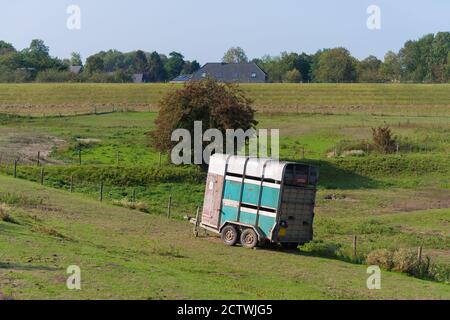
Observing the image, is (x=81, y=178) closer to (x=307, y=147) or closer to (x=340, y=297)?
(x=307, y=147)

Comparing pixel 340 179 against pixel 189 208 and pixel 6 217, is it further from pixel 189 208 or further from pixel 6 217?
pixel 6 217

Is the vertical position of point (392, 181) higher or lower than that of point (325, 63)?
lower

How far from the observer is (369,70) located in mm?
154000

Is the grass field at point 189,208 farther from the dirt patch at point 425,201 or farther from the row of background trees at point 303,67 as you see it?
the row of background trees at point 303,67

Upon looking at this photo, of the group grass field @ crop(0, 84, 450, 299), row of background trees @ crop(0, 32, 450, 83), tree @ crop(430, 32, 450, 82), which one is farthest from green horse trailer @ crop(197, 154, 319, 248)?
tree @ crop(430, 32, 450, 82)

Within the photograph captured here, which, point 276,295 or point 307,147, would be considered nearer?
point 276,295

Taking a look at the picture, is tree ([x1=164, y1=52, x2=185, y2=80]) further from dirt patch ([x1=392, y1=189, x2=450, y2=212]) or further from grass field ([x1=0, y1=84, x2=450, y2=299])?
dirt patch ([x1=392, y1=189, x2=450, y2=212])

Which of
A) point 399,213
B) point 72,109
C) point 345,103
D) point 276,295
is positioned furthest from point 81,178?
point 345,103

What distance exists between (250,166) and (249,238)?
2.51 metres

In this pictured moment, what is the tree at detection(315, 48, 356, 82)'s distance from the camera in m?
150

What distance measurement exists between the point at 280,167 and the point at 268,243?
9.52 feet

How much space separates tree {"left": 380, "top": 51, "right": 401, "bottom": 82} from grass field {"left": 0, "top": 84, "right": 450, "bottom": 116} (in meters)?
50.4

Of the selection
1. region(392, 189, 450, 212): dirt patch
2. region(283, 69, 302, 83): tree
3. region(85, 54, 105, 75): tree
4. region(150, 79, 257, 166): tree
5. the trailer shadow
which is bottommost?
region(392, 189, 450, 212): dirt patch

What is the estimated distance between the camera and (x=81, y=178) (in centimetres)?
4444
